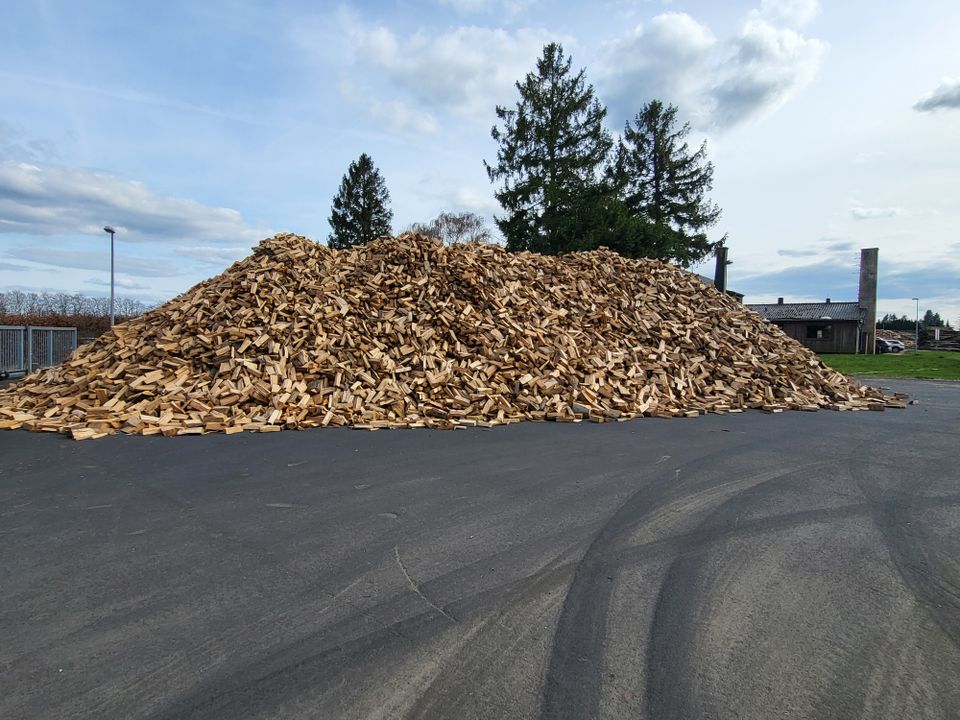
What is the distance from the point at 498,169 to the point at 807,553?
90.5 ft

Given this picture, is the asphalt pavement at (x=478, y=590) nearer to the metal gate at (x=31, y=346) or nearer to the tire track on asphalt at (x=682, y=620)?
the tire track on asphalt at (x=682, y=620)

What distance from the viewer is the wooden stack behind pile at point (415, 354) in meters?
8.73

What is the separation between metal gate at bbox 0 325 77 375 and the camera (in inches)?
610

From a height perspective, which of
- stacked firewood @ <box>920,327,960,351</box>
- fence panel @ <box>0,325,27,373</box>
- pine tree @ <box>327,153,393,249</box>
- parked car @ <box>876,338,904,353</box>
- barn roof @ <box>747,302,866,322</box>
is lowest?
fence panel @ <box>0,325,27,373</box>

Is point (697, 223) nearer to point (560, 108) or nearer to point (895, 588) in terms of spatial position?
point (560, 108)

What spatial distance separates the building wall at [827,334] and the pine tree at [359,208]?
31.5 metres

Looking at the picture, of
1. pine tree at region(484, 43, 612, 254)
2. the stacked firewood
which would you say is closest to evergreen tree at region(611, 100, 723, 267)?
pine tree at region(484, 43, 612, 254)

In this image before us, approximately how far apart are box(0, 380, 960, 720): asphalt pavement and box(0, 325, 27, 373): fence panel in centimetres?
1263

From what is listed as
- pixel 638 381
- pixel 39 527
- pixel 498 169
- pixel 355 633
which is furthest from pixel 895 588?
pixel 498 169

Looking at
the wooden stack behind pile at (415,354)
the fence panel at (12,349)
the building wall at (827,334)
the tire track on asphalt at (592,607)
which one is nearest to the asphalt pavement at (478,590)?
the tire track on asphalt at (592,607)

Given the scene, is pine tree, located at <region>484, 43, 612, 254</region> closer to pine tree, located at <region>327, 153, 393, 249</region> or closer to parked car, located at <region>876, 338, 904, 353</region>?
pine tree, located at <region>327, 153, 393, 249</region>

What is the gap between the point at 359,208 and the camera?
38.7m

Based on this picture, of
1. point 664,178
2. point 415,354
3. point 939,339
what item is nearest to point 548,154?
point 664,178

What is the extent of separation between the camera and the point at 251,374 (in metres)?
9.30
